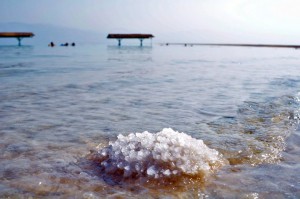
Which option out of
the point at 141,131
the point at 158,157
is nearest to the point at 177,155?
the point at 158,157

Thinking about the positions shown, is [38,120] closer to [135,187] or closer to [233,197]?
[135,187]

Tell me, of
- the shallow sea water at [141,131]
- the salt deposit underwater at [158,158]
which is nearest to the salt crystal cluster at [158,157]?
the salt deposit underwater at [158,158]

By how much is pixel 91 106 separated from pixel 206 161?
4.87 m

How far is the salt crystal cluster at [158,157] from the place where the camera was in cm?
377

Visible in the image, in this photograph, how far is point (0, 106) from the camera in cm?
816

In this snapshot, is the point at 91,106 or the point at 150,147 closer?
the point at 150,147

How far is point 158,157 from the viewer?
3.90 metres

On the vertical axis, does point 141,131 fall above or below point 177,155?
below

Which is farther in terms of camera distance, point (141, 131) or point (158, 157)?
point (141, 131)

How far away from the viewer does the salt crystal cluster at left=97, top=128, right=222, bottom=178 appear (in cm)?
377

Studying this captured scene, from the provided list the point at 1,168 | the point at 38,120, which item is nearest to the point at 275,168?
the point at 1,168

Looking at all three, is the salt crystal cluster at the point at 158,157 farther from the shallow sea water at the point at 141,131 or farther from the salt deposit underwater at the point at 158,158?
the shallow sea water at the point at 141,131

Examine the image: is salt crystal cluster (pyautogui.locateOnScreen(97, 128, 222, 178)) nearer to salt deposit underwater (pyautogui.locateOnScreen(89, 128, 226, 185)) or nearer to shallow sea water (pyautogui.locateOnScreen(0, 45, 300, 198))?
salt deposit underwater (pyautogui.locateOnScreen(89, 128, 226, 185))

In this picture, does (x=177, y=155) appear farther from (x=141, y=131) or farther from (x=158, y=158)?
(x=141, y=131)
